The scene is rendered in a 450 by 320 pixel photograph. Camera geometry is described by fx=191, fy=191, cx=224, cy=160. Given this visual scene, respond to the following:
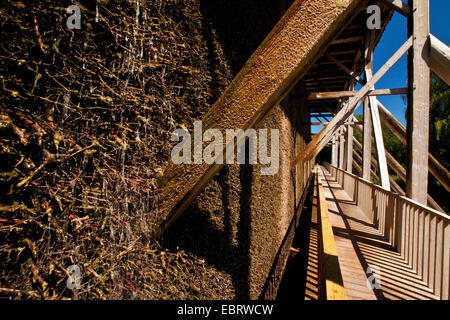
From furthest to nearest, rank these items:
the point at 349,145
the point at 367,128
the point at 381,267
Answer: the point at 349,145 → the point at 367,128 → the point at 381,267

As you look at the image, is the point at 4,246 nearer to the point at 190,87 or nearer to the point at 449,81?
the point at 190,87

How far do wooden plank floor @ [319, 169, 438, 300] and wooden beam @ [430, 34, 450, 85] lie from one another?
9.48 ft

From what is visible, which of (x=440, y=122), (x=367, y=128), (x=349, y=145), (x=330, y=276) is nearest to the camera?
(x=330, y=276)

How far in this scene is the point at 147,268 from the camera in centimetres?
93

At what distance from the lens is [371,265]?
122 inches

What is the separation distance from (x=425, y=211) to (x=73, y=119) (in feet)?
13.7

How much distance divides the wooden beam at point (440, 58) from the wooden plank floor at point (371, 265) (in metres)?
2.89

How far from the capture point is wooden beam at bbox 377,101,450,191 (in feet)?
12.8

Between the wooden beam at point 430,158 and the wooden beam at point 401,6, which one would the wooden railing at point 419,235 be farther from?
the wooden beam at point 401,6

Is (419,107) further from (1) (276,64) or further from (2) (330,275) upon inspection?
(1) (276,64)

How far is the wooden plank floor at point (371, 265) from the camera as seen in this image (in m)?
2.50

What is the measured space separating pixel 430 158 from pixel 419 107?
4.08 feet

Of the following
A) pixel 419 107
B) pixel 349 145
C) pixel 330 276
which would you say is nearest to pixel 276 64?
Answer: pixel 330 276
